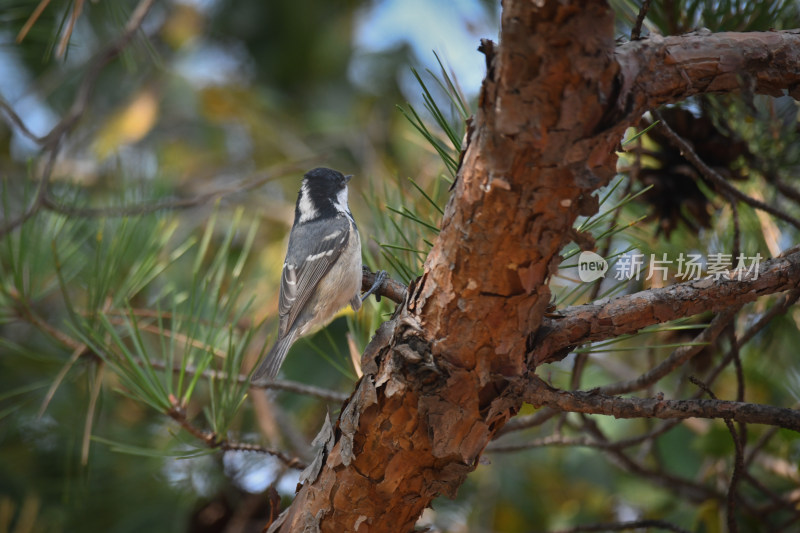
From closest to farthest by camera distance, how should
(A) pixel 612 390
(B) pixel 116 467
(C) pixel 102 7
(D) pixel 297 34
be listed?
(A) pixel 612 390, (B) pixel 116 467, (C) pixel 102 7, (D) pixel 297 34

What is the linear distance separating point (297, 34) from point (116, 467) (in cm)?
296

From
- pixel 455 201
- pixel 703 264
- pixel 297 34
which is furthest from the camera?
pixel 297 34

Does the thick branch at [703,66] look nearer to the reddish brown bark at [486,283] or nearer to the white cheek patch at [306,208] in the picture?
the reddish brown bark at [486,283]

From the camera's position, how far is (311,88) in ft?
15.1

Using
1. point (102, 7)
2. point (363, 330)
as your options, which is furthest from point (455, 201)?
point (102, 7)

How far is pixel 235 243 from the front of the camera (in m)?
3.75

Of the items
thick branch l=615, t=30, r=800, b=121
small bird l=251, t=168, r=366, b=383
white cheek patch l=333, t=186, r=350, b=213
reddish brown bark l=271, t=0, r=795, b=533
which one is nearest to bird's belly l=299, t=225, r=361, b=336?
small bird l=251, t=168, r=366, b=383

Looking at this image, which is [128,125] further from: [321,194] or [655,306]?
[655,306]

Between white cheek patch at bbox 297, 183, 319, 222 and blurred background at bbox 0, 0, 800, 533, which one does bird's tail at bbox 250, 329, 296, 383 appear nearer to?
blurred background at bbox 0, 0, 800, 533

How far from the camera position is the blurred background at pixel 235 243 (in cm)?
171

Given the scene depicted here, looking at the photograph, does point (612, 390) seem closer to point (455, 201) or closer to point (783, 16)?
point (455, 201)

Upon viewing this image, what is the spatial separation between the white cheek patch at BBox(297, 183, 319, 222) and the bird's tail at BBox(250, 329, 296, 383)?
0.57 metres

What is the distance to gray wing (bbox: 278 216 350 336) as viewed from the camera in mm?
2098

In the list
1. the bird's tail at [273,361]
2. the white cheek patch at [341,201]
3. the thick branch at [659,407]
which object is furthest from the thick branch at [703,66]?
the white cheek patch at [341,201]
